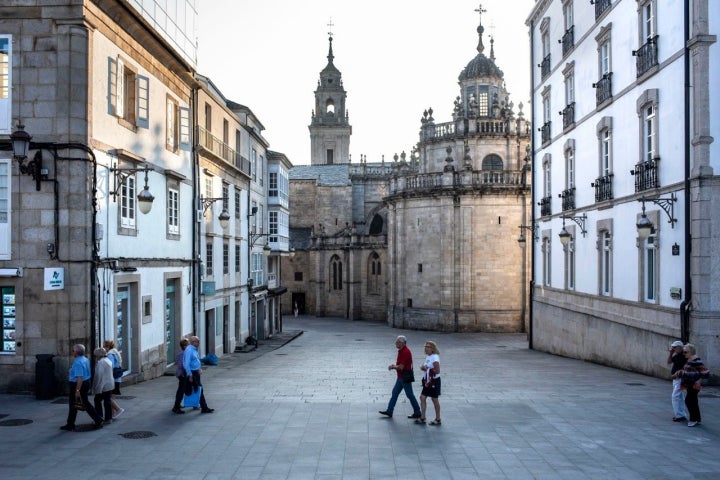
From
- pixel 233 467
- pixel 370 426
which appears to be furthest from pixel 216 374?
pixel 233 467

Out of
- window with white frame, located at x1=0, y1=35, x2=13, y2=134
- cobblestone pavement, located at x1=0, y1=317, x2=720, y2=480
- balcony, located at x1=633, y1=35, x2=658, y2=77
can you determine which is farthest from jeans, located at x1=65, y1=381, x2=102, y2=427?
balcony, located at x1=633, y1=35, x2=658, y2=77

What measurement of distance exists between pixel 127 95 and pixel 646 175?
13694 millimetres

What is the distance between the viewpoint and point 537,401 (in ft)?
49.4

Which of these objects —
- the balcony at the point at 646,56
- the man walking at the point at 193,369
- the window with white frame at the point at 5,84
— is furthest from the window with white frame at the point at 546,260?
the window with white frame at the point at 5,84

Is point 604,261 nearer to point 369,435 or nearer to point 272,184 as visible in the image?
point 369,435

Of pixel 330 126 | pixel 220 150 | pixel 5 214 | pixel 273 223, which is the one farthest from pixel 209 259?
pixel 330 126

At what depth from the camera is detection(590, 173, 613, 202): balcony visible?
22609 mm

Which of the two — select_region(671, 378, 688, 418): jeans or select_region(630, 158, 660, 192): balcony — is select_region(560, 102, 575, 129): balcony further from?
select_region(671, 378, 688, 418): jeans

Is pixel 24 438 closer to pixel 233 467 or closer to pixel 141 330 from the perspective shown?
pixel 233 467

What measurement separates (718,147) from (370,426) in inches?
413

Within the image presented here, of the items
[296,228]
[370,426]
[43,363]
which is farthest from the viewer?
[296,228]

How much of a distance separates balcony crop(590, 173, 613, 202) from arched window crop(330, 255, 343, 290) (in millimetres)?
43666

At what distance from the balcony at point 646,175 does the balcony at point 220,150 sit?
45.1 ft

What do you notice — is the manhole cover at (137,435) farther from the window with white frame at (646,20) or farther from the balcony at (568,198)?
the balcony at (568,198)
